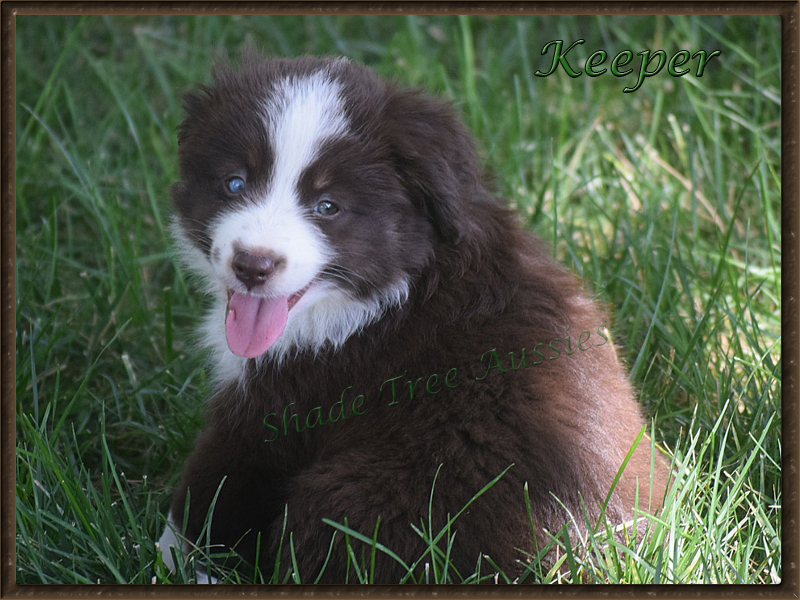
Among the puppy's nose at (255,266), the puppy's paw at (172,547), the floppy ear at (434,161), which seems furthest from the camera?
the puppy's paw at (172,547)

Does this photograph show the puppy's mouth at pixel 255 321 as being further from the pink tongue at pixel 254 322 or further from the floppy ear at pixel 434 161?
the floppy ear at pixel 434 161

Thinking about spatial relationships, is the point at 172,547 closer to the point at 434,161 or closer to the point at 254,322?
the point at 254,322

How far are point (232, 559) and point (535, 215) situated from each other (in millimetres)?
2166

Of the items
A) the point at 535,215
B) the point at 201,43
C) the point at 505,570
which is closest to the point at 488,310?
the point at 505,570

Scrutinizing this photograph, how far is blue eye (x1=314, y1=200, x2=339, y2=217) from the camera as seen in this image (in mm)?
2682

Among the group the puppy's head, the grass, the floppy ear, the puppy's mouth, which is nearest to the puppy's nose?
the puppy's head

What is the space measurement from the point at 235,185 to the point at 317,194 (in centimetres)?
27

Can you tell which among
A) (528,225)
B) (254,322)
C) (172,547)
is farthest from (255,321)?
(528,225)

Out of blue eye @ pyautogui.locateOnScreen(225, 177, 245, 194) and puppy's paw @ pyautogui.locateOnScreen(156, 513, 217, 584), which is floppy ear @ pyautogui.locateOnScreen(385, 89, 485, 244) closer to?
blue eye @ pyautogui.locateOnScreen(225, 177, 245, 194)

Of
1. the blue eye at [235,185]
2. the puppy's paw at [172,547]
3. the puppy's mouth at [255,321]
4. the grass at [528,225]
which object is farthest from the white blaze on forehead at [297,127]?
the puppy's paw at [172,547]

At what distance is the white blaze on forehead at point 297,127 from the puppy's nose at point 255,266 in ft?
0.72

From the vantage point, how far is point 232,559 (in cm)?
292

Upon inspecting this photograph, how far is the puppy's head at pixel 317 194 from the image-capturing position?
263 cm

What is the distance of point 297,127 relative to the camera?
2.62 metres
